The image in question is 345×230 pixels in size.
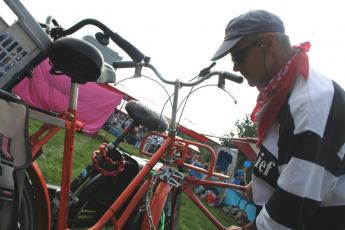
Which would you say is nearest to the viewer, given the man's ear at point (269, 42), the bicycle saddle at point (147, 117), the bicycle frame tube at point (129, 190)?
the man's ear at point (269, 42)

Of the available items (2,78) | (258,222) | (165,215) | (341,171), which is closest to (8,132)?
(2,78)

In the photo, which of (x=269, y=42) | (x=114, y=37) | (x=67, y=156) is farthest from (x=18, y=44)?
(x=269, y=42)

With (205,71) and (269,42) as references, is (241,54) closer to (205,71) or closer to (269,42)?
(269,42)

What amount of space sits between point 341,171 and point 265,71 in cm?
57

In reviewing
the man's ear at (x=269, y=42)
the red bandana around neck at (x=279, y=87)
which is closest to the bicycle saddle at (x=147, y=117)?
the red bandana around neck at (x=279, y=87)

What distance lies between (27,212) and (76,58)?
0.89 metres

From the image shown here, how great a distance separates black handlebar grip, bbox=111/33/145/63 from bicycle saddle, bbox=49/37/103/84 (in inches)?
5.2

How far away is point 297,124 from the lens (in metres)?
1.51

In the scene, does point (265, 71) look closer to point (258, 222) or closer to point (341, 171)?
point (341, 171)

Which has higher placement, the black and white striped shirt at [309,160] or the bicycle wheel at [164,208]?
the black and white striped shirt at [309,160]

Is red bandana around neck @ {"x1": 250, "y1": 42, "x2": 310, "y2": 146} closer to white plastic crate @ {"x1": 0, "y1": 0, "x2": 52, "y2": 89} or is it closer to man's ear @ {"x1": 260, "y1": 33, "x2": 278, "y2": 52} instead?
man's ear @ {"x1": 260, "y1": 33, "x2": 278, "y2": 52}

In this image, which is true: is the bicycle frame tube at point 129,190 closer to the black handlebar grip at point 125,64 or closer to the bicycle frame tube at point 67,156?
the bicycle frame tube at point 67,156

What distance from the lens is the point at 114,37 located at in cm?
192

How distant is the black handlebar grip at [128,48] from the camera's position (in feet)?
6.33
